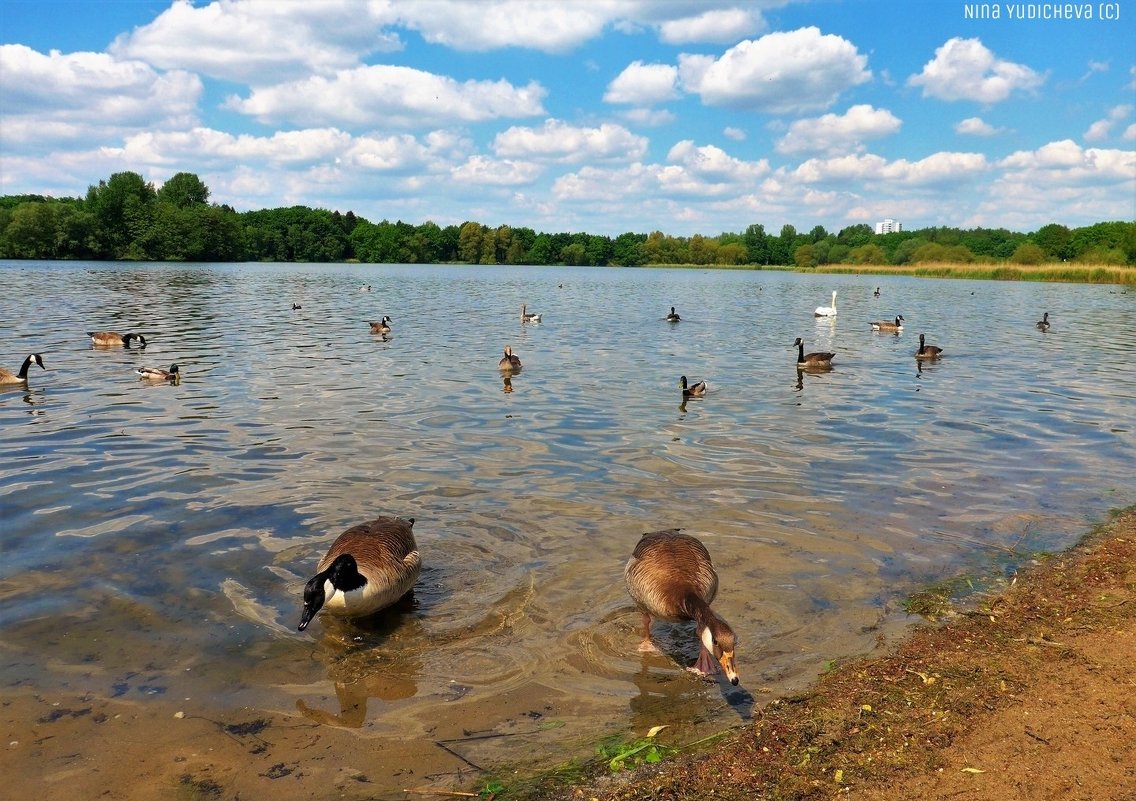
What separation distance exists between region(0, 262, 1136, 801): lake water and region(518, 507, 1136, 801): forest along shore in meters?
0.48

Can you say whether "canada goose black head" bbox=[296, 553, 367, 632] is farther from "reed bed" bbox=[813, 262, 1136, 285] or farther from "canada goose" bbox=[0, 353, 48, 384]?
"reed bed" bbox=[813, 262, 1136, 285]

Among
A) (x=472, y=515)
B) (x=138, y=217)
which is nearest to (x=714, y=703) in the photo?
(x=472, y=515)

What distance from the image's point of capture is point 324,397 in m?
16.7

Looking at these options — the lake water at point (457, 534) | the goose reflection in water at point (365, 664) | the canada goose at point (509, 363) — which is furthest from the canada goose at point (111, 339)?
the goose reflection in water at point (365, 664)

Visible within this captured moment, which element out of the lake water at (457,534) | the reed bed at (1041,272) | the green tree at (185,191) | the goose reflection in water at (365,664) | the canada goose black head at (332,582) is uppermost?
the green tree at (185,191)

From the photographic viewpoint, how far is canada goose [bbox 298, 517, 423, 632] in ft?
19.5

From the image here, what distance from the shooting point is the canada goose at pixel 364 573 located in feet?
19.5

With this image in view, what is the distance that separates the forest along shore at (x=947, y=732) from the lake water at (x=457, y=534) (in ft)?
1.57

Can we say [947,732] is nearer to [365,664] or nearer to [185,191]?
[365,664]

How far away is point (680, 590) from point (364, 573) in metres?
2.72

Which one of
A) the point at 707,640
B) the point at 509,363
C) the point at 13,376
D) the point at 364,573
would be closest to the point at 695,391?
the point at 509,363

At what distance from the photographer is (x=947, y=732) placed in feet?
14.8

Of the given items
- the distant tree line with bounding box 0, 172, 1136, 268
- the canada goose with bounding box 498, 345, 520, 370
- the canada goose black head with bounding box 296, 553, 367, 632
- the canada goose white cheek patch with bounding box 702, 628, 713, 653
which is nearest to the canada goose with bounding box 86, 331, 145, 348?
the canada goose with bounding box 498, 345, 520, 370

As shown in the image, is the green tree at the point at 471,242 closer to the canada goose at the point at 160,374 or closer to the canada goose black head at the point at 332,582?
the canada goose at the point at 160,374
